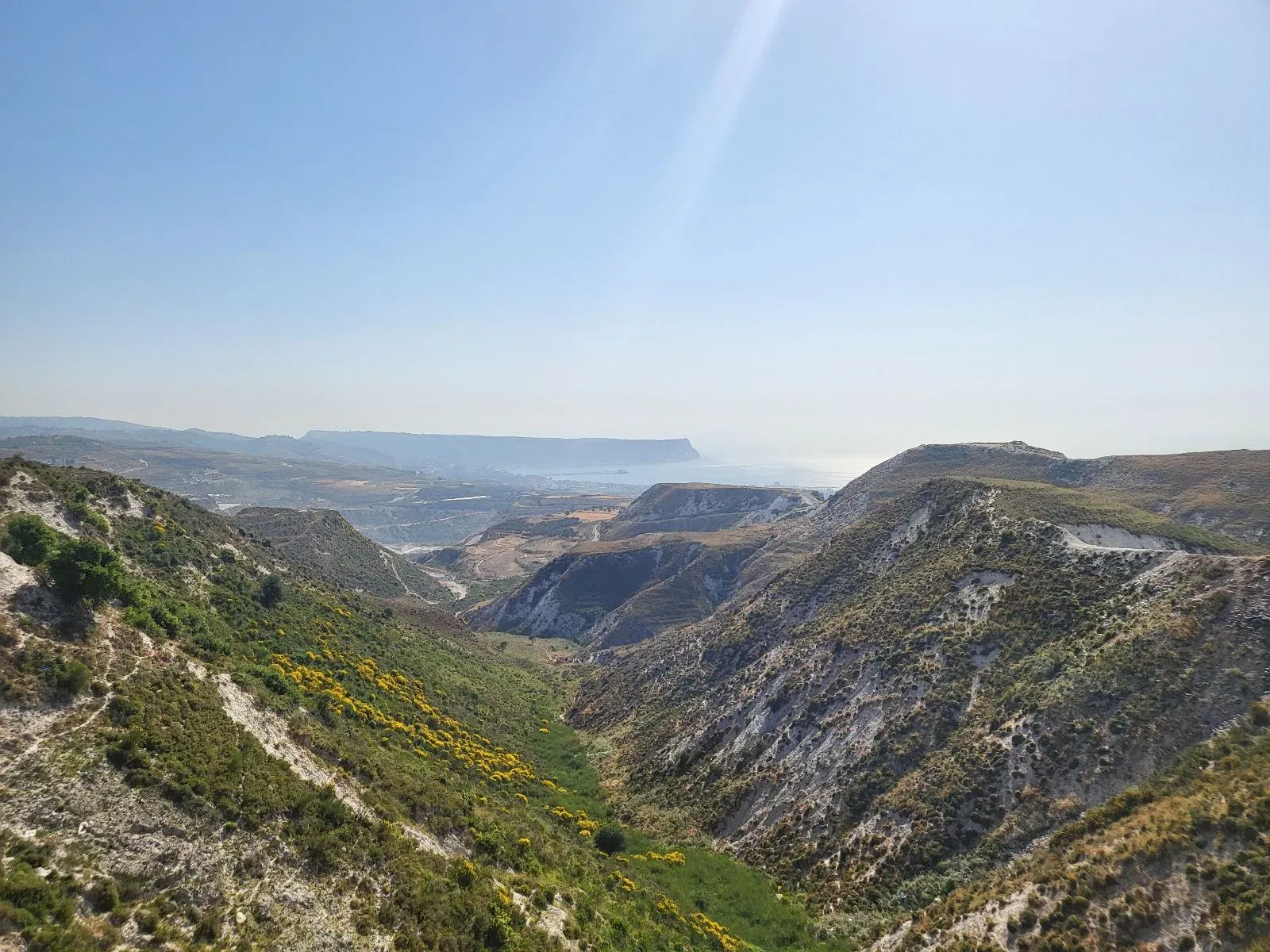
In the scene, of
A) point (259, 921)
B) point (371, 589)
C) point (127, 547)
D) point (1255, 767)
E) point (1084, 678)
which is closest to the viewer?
point (259, 921)

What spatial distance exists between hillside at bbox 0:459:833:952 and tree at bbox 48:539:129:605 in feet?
0.21

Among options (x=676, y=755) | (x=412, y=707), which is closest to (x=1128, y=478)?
(x=676, y=755)

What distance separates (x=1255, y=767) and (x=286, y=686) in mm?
36342

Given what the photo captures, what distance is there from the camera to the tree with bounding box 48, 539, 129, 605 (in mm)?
18812

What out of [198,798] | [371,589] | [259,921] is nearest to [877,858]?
[259,921]

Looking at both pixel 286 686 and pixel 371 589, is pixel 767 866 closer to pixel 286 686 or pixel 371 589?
pixel 286 686

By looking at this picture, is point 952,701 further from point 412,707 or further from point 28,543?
point 28,543

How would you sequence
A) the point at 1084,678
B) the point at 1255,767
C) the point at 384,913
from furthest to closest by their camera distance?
1. the point at 1084,678
2. the point at 1255,767
3. the point at 384,913

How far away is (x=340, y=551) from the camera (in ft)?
406

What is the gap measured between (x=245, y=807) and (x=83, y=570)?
34.8 ft

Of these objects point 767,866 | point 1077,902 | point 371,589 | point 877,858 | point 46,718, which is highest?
point 46,718

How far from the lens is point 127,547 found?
1278 inches

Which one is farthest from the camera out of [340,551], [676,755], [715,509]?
[715,509]

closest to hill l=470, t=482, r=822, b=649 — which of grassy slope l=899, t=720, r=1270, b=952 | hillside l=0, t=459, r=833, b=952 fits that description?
hillside l=0, t=459, r=833, b=952
